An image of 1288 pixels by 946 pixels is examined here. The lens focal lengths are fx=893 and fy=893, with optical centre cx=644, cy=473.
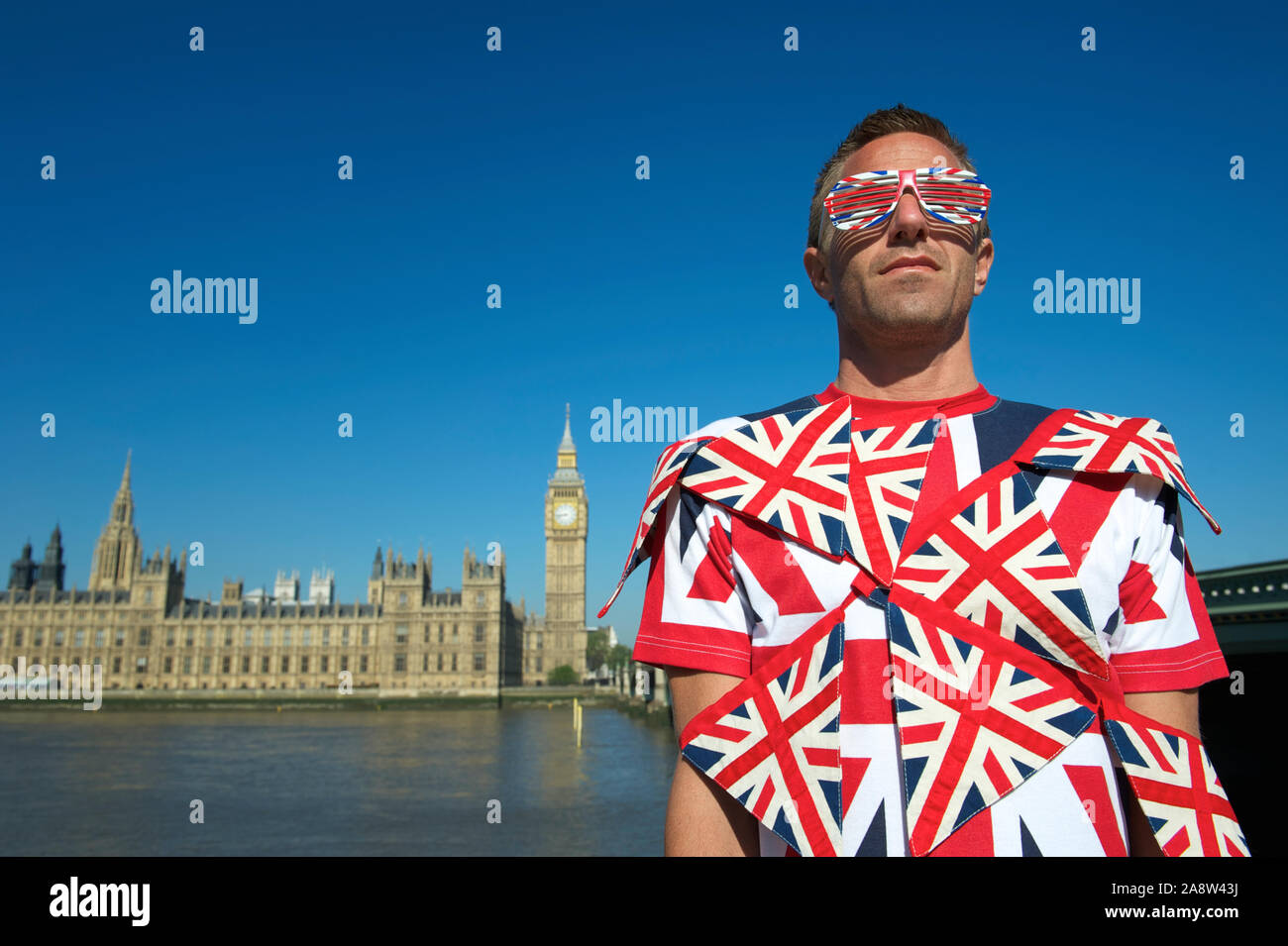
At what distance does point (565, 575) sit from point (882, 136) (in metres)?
92.5

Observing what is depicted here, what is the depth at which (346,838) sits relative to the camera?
739 inches

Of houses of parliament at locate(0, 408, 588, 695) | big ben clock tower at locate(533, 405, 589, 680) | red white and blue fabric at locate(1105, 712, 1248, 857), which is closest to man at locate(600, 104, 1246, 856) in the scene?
red white and blue fabric at locate(1105, 712, 1248, 857)

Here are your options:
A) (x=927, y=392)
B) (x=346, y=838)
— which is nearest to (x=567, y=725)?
(x=346, y=838)

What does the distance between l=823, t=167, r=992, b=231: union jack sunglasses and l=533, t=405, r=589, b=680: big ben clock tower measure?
86.8m

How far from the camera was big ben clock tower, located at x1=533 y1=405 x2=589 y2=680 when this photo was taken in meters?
87.9

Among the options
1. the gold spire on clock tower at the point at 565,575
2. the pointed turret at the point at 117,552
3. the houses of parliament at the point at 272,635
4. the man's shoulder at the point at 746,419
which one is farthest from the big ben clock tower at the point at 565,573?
the man's shoulder at the point at 746,419

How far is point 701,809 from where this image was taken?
1456 millimetres

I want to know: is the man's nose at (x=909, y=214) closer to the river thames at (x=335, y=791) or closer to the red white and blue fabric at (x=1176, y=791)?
the red white and blue fabric at (x=1176, y=791)

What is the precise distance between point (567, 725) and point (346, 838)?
34.7 meters

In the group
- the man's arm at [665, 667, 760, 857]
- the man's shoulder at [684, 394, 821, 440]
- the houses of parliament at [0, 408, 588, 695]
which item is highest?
the man's shoulder at [684, 394, 821, 440]

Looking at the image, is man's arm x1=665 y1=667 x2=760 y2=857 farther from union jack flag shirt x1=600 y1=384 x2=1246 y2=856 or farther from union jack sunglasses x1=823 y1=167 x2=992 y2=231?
union jack sunglasses x1=823 y1=167 x2=992 y2=231

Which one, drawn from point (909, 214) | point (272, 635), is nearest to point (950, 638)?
point (909, 214)

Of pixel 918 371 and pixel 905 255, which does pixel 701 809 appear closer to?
pixel 918 371
